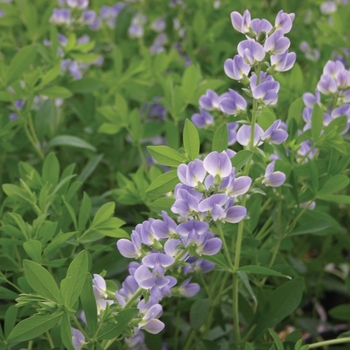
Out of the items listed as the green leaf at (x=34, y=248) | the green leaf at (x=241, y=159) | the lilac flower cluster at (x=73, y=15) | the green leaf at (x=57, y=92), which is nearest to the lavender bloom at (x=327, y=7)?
the lilac flower cluster at (x=73, y=15)

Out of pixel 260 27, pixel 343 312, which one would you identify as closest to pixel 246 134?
pixel 260 27

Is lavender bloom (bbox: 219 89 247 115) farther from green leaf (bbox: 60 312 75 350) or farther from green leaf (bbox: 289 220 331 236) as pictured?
green leaf (bbox: 60 312 75 350)

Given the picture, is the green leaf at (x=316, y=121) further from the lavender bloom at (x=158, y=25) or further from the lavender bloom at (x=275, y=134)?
the lavender bloom at (x=158, y=25)

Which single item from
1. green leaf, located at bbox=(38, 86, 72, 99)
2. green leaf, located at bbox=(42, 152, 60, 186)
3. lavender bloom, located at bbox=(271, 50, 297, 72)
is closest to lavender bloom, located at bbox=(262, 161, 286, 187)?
lavender bloom, located at bbox=(271, 50, 297, 72)

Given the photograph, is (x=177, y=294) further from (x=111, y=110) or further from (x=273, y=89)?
(x=111, y=110)

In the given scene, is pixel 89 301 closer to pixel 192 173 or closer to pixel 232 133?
pixel 192 173

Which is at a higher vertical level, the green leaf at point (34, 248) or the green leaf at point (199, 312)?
the green leaf at point (34, 248)
